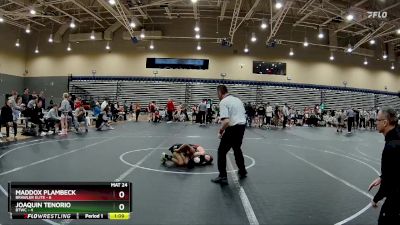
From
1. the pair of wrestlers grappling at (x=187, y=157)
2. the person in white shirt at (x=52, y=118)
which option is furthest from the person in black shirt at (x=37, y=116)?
the pair of wrestlers grappling at (x=187, y=157)

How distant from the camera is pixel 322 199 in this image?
5270 millimetres

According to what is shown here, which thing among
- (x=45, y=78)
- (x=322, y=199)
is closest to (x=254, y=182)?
(x=322, y=199)

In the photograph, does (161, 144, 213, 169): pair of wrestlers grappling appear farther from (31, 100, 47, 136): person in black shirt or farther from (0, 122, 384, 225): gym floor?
(31, 100, 47, 136): person in black shirt

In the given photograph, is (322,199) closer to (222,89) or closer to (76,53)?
(222,89)

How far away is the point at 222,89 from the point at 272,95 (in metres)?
24.7

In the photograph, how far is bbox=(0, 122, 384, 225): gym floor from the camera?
436 centimetres
